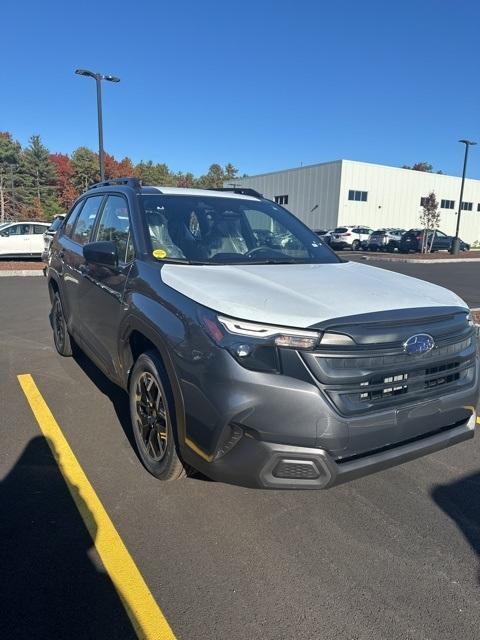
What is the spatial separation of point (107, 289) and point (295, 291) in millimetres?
1682

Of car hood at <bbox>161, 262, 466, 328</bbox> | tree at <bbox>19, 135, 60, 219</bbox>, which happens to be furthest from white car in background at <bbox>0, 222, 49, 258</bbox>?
tree at <bbox>19, 135, 60, 219</bbox>

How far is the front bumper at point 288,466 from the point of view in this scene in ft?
7.47

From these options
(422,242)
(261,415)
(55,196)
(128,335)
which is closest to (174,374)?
(261,415)

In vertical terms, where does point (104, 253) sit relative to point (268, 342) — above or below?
above

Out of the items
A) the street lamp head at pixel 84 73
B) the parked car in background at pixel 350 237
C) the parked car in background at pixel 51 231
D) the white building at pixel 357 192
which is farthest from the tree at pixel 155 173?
the parked car in background at pixel 51 231

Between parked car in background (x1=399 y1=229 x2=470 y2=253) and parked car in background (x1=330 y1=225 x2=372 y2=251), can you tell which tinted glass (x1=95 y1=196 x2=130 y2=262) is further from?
parked car in background (x1=330 y1=225 x2=372 y2=251)

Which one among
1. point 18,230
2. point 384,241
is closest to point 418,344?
point 18,230

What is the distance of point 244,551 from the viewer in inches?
99.3

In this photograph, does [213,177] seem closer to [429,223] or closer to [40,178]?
[40,178]

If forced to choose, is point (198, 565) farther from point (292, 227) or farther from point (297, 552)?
point (292, 227)

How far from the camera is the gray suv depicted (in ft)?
7.45

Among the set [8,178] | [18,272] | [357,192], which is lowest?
[18,272]

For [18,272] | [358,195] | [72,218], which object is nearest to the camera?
[72,218]

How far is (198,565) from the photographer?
7.91ft
